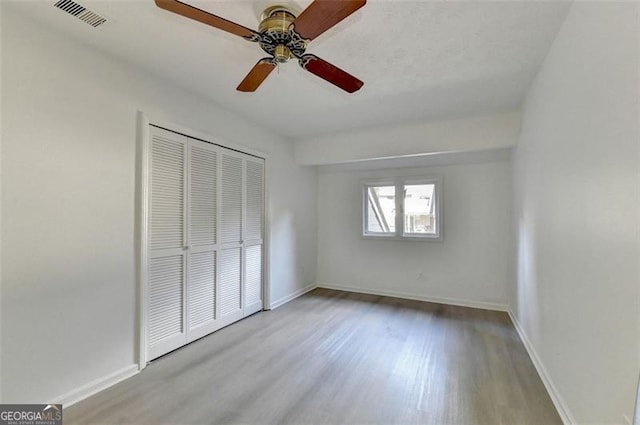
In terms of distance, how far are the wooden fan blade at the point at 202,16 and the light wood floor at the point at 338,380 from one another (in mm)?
2313

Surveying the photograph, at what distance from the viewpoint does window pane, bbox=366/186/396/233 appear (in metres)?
4.81

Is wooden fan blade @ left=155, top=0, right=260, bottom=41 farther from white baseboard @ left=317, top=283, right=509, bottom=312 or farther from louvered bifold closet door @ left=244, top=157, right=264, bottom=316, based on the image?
white baseboard @ left=317, top=283, right=509, bottom=312

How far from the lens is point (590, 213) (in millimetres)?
1467

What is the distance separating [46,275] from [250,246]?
80.5 inches

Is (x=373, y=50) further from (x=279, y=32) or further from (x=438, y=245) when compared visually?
(x=438, y=245)

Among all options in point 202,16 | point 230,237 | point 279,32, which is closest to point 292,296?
point 230,237

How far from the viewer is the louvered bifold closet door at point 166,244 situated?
2486mm

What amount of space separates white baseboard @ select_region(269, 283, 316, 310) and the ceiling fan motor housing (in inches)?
130

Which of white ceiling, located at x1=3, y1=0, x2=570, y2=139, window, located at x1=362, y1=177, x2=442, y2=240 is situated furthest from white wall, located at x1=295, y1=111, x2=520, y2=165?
window, located at x1=362, y1=177, x2=442, y2=240

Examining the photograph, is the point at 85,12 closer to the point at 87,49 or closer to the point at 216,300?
the point at 87,49

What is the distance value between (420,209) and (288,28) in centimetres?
368

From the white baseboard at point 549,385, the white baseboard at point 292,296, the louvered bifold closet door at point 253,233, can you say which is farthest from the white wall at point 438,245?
the louvered bifold closet door at point 253,233

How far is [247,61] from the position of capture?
222 centimetres

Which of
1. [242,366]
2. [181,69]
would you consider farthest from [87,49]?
[242,366]
